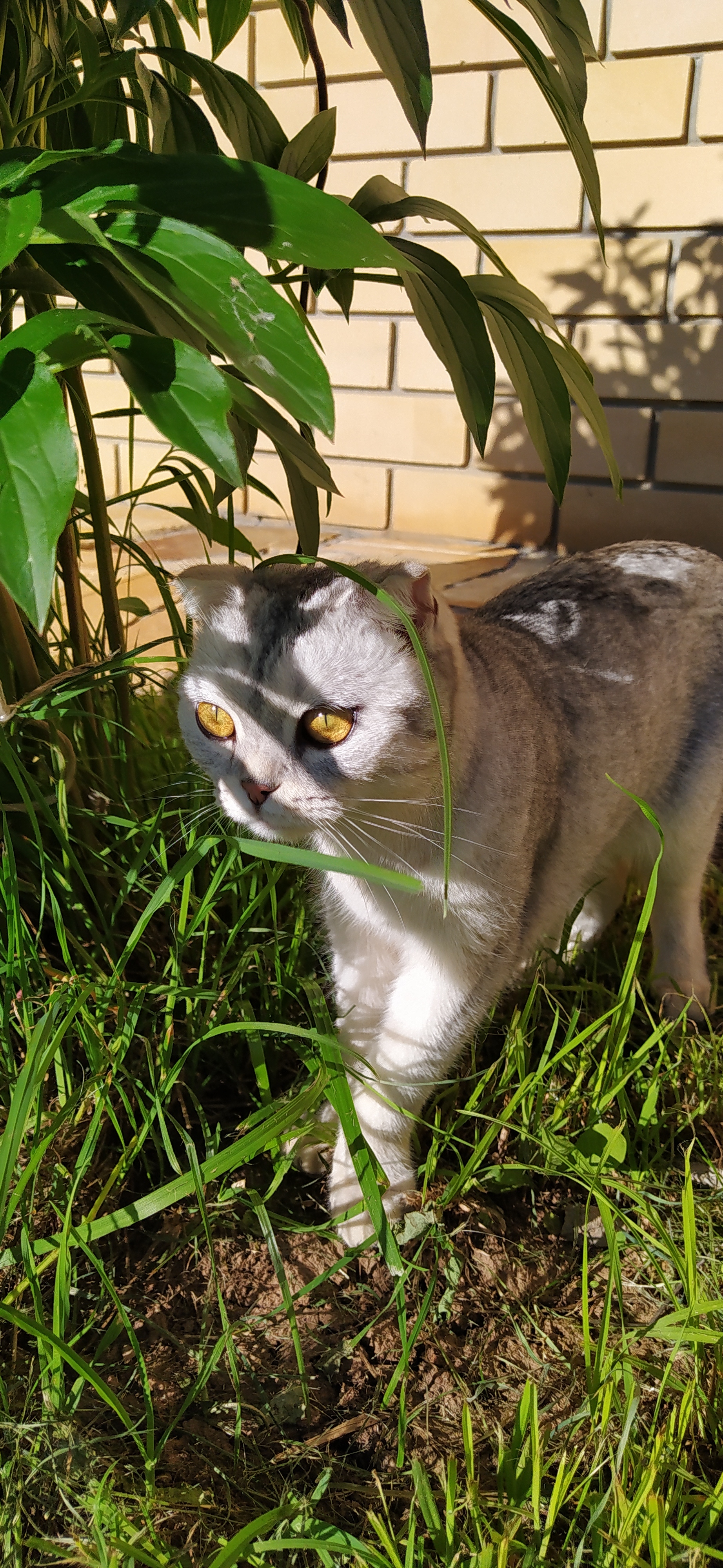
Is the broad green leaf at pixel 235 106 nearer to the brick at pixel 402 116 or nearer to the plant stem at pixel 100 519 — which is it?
the plant stem at pixel 100 519

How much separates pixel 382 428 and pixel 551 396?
1.70 meters

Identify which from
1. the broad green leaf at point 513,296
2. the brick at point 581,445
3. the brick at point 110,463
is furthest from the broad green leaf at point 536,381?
the brick at point 110,463

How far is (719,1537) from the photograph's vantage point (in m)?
0.79

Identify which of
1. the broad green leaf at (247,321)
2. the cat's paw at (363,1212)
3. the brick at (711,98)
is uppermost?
the brick at (711,98)

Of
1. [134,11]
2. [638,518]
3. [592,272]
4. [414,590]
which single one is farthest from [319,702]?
[592,272]

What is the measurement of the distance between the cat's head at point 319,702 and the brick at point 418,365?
1.73 meters

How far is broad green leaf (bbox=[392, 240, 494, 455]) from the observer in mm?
914

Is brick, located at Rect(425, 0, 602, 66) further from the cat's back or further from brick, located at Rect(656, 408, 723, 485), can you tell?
the cat's back

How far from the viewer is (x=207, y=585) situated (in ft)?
3.20

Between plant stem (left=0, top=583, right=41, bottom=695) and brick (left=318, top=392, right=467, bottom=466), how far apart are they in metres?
1.64

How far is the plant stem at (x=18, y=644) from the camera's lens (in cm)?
98

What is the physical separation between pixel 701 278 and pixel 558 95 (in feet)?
5.02

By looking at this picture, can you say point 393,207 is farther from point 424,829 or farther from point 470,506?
point 470,506

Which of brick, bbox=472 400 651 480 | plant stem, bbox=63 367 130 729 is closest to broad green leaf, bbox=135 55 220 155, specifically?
plant stem, bbox=63 367 130 729
